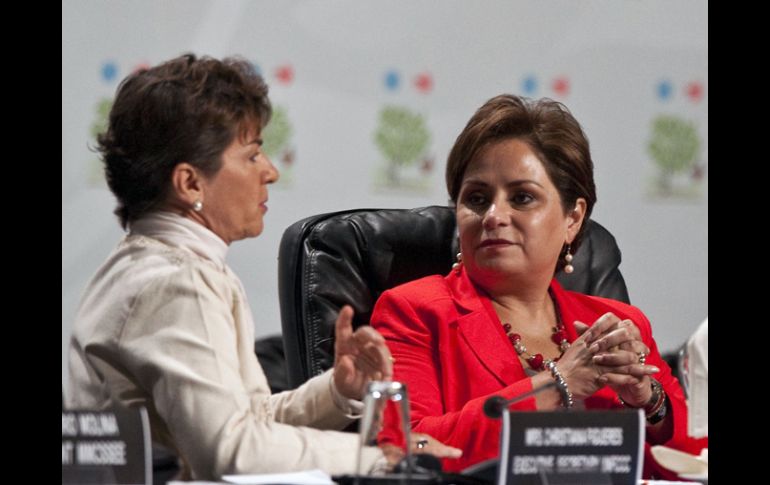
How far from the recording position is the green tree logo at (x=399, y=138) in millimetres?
2330

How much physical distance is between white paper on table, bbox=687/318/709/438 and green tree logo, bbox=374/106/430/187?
632 mm

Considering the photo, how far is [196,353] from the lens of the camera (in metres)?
1.66

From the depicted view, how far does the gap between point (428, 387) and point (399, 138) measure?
0.50 meters

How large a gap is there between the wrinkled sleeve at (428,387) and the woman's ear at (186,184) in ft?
1.91

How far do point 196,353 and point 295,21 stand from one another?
857mm

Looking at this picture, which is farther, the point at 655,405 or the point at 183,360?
the point at 655,405

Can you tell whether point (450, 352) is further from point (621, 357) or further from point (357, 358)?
point (357, 358)

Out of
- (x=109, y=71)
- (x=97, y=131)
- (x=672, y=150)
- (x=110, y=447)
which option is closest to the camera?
(x=110, y=447)

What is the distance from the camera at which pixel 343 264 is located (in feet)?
8.08

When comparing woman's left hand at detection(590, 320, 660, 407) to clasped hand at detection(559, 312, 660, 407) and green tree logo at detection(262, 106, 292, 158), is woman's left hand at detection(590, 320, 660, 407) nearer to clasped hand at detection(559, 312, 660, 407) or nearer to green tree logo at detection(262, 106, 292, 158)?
clasped hand at detection(559, 312, 660, 407)

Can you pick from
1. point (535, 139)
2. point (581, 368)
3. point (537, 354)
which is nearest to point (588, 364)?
point (581, 368)

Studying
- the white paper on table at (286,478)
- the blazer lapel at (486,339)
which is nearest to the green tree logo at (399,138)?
the blazer lapel at (486,339)
